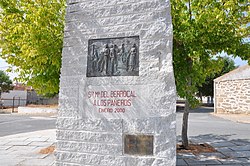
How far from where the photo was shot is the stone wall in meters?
17.2

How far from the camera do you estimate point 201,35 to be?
18.0 feet

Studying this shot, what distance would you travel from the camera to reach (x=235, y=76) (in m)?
18.2

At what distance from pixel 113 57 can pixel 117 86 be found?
1.61ft

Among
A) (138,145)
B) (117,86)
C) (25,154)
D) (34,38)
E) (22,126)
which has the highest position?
(34,38)

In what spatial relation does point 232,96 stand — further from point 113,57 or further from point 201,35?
point 113,57

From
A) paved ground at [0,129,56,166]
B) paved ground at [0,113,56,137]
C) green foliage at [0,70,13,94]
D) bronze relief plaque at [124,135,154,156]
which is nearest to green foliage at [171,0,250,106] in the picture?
bronze relief plaque at [124,135,154,156]

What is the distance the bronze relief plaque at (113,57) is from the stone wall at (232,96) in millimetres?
16443

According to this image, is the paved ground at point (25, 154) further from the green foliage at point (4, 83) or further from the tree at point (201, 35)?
the green foliage at point (4, 83)

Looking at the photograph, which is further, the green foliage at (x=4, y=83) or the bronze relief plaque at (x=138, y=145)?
the green foliage at (x=4, y=83)

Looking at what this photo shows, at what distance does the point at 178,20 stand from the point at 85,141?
3993 mm

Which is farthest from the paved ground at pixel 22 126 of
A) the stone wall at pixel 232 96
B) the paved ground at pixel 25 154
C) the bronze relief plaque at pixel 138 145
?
the stone wall at pixel 232 96

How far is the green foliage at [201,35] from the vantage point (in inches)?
214

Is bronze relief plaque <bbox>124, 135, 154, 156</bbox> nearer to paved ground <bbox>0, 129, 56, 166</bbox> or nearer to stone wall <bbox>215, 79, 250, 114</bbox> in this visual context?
paved ground <bbox>0, 129, 56, 166</bbox>

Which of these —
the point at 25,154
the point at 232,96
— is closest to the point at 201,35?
the point at 25,154
